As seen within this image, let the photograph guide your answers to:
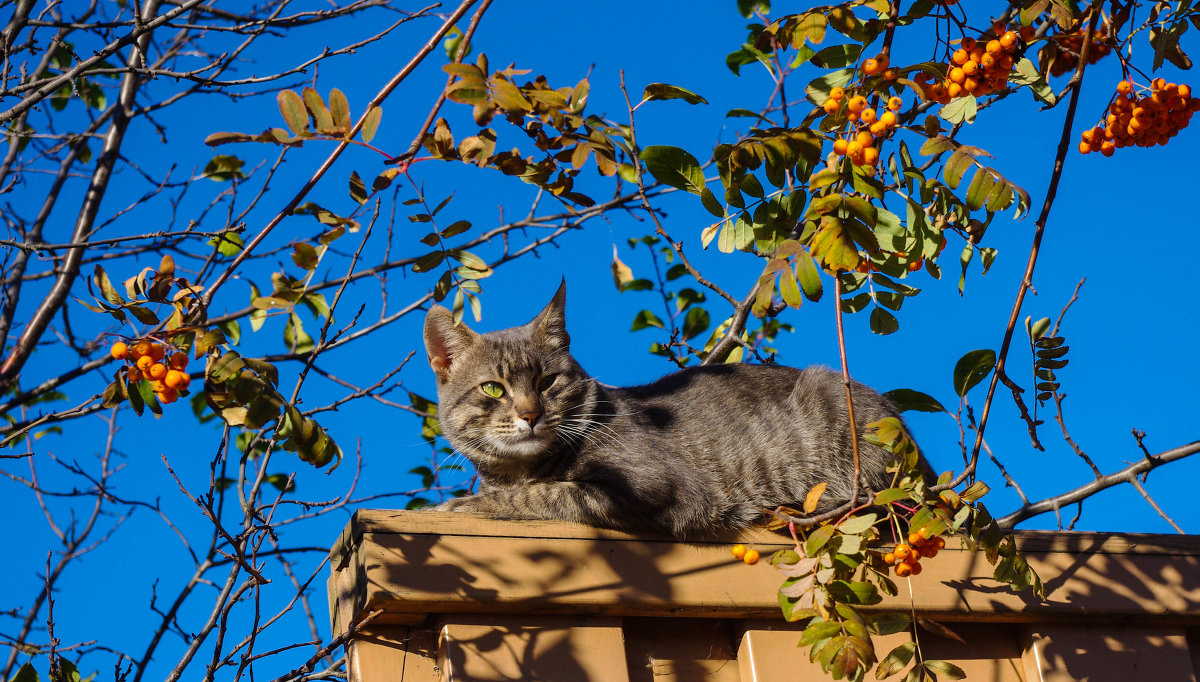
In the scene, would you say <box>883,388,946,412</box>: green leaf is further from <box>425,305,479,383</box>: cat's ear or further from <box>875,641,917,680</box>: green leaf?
<box>425,305,479,383</box>: cat's ear

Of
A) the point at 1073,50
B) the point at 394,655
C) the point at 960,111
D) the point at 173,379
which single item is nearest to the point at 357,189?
the point at 173,379

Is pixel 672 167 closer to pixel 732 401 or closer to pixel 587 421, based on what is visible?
pixel 587 421

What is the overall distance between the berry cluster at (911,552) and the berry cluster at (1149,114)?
127 cm

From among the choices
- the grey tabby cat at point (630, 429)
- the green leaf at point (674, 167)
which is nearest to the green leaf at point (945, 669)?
the grey tabby cat at point (630, 429)

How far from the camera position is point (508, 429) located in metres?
3.29

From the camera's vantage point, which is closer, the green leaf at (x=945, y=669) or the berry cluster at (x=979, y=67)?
the green leaf at (x=945, y=669)

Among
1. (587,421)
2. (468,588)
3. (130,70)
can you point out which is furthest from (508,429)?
(130,70)

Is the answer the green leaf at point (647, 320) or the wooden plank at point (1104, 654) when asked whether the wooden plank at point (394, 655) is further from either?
the green leaf at point (647, 320)

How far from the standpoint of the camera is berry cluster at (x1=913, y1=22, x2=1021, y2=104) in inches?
90.6

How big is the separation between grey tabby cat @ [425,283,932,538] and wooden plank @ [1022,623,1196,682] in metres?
0.81

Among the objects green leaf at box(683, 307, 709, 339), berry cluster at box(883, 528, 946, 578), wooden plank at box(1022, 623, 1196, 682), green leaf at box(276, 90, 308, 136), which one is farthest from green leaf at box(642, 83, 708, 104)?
green leaf at box(683, 307, 709, 339)

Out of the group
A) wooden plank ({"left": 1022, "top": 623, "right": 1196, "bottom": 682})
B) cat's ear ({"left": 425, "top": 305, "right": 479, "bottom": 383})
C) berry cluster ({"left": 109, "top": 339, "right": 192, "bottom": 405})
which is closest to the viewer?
berry cluster ({"left": 109, "top": 339, "right": 192, "bottom": 405})

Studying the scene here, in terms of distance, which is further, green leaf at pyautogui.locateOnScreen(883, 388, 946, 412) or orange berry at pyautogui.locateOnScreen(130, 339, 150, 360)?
green leaf at pyautogui.locateOnScreen(883, 388, 946, 412)

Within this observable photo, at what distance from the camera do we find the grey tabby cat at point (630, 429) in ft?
9.81
